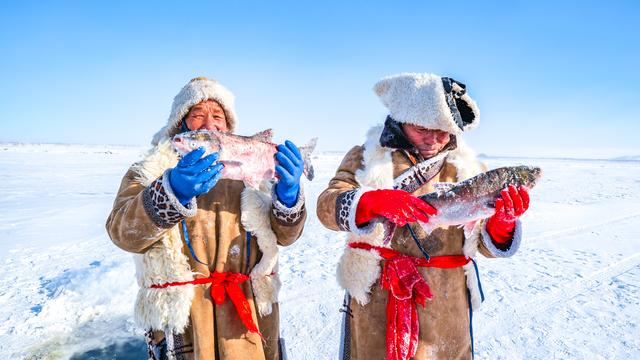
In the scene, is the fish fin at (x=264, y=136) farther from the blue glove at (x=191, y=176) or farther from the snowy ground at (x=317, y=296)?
the snowy ground at (x=317, y=296)

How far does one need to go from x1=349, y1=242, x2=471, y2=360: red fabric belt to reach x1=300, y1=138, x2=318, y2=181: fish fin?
2.11ft

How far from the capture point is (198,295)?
6.86 ft

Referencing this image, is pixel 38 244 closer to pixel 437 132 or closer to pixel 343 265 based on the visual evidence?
pixel 343 265

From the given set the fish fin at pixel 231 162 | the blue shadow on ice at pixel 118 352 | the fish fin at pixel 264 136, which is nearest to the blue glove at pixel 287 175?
the fish fin at pixel 264 136

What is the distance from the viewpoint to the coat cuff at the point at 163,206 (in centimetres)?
183

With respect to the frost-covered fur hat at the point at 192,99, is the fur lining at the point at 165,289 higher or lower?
lower

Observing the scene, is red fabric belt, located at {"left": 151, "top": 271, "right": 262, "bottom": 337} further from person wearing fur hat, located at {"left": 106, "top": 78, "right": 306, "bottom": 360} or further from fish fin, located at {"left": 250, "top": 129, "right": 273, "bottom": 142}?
fish fin, located at {"left": 250, "top": 129, "right": 273, "bottom": 142}

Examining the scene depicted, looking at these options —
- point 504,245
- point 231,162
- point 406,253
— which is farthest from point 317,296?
point 231,162

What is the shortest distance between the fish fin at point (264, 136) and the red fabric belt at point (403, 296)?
3.19 ft

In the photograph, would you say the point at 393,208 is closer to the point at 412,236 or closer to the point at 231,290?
the point at 412,236

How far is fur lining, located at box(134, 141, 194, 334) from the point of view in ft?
6.50

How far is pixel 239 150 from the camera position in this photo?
215 centimetres

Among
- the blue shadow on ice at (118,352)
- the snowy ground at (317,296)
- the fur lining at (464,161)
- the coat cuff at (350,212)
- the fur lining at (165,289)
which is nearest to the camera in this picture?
the fur lining at (165,289)

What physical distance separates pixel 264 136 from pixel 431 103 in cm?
99
